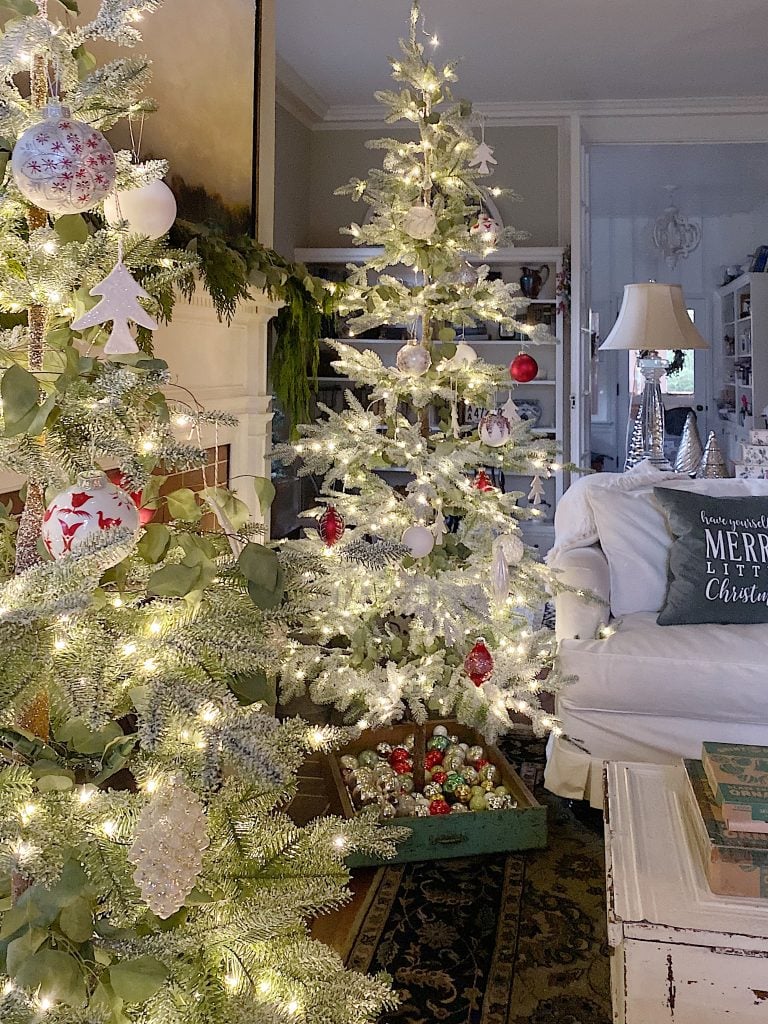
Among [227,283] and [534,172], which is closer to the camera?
[227,283]

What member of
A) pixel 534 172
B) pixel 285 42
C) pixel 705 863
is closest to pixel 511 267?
pixel 534 172

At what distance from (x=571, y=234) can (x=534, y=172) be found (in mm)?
722

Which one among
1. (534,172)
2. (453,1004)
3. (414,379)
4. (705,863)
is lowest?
(453,1004)

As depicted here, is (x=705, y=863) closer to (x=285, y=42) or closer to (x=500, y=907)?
(x=500, y=907)

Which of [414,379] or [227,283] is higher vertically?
[227,283]

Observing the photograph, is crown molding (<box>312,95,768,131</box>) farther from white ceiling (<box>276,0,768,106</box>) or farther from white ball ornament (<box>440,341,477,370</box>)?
white ball ornament (<box>440,341,477,370</box>)

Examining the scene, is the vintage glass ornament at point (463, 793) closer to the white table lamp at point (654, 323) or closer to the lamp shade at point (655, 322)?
the white table lamp at point (654, 323)

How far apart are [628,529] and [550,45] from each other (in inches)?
114

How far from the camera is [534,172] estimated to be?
5.88 m

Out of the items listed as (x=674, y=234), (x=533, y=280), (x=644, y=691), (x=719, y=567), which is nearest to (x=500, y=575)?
(x=644, y=691)

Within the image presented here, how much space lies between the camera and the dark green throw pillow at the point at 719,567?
2.81m

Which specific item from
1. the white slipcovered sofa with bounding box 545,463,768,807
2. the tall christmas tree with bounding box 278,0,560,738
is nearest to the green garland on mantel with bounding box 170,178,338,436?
the tall christmas tree with bounding box 278,0,560,738

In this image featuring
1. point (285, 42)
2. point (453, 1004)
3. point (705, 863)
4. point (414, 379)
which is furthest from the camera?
point (285, 42)

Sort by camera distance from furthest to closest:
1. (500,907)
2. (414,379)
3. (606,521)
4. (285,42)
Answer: (285,42) → (606,521) → (414,379) → (500,907)
